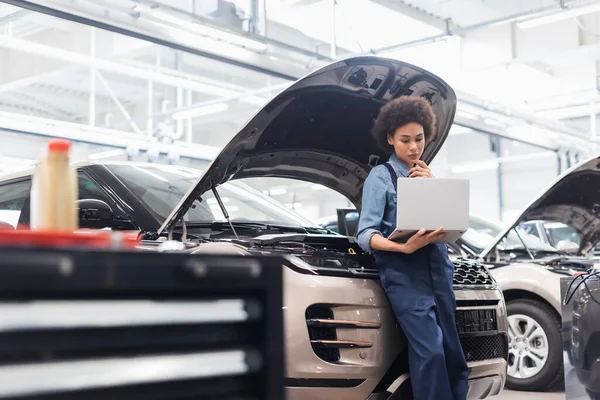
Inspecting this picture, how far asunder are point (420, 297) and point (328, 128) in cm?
130

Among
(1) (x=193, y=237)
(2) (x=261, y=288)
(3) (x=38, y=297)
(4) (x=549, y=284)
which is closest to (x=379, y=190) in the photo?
(1) (x=193, y=237)

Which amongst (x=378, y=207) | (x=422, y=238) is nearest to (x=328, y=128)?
(x=378, y=207)

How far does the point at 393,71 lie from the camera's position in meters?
3.75

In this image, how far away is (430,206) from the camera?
10.1ft

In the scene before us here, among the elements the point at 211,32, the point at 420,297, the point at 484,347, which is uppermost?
the point at 211,32

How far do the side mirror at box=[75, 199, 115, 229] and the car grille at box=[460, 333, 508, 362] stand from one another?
71.3 inches

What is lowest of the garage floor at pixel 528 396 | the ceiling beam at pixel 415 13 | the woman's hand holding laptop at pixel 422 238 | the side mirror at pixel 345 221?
the garage floor at pixel 528 396

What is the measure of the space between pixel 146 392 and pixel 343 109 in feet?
10.3

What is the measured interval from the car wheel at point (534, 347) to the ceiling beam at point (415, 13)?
5076 millimetres

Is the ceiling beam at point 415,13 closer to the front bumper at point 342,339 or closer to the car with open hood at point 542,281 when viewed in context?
the car with open hood at point 542,281

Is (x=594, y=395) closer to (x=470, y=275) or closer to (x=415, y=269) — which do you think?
(x=470, y=275)

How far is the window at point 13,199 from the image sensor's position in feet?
14.6

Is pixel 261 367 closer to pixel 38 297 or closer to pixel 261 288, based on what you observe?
pixel 261 288

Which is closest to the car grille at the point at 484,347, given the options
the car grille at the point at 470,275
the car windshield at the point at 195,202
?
the car grille at the point at 470,275
